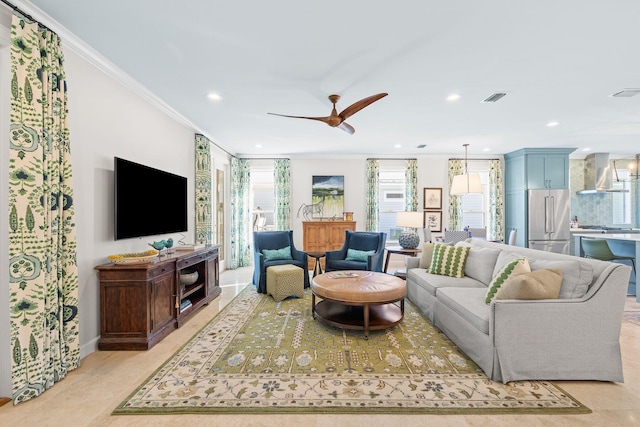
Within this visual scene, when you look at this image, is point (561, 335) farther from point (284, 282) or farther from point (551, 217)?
point (551, 217)

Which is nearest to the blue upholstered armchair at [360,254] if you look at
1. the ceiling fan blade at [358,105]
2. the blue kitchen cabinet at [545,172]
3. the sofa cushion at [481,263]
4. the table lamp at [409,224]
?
the table lamp at [409,224]

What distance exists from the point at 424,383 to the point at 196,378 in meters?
1.80

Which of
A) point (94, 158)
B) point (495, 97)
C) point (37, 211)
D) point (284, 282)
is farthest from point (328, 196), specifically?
point (37, 211)

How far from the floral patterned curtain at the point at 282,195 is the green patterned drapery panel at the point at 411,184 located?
9.51ft

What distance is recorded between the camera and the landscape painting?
725cm

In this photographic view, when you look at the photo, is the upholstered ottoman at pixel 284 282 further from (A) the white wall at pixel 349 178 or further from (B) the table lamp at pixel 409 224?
(A) the white wall at pixel 349 178

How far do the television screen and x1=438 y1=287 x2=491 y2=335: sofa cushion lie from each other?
11.1 ft

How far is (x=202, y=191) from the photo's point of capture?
16.6ft

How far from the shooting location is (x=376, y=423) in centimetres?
185

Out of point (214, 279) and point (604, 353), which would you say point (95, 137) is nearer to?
point (214, 279)

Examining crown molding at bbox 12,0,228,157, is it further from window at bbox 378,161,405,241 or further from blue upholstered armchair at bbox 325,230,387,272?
window at bbox 378,161,405,241

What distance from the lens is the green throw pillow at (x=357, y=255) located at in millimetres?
5072

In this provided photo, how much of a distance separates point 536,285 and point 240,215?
5.94 metres

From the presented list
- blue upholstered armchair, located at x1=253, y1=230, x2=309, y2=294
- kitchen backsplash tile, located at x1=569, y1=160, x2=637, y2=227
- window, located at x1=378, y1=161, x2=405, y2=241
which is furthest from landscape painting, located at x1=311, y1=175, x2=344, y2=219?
kitchen backsplash tile, located at x1=569, y1=160, x2=637, y2=227
